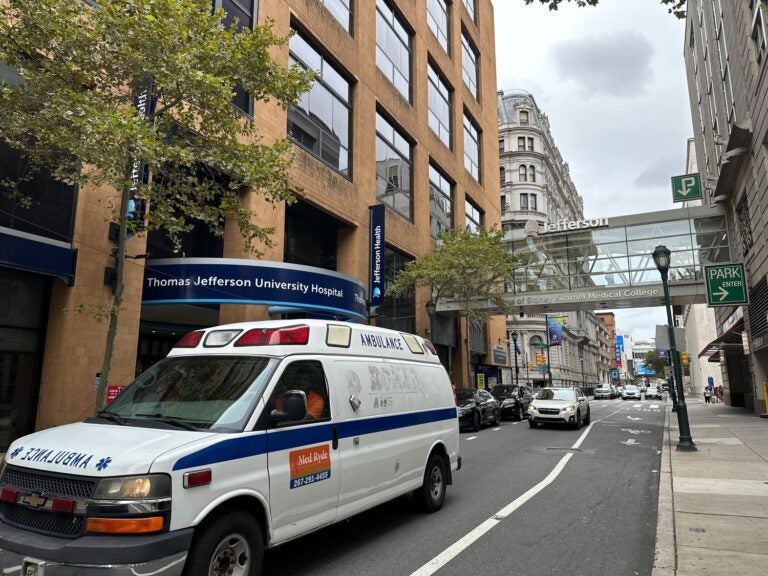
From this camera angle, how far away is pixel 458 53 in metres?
34.9

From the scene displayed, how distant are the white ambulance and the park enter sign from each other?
64.4ft

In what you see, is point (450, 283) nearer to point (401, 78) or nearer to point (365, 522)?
point (401, 78)

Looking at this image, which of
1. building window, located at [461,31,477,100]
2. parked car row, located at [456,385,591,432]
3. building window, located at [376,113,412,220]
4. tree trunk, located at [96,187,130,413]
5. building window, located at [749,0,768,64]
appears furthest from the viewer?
building window, located at [461,31,477,100]

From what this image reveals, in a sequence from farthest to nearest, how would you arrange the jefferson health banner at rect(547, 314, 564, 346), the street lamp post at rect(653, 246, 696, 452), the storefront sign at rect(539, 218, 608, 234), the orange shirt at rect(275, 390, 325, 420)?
the jefferson health banner at rect(547, 314, 564, 346) < the storefront sign at rect(539, 218, 608, 234) < the street lamp post at rect(653, 246, 696, 452) < the orange shirt at rect(275, 390, 325, 420)

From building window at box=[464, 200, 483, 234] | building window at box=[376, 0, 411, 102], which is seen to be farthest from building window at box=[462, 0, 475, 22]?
building window at box=[464, 200, 483, 234]

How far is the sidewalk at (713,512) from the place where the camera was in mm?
4963

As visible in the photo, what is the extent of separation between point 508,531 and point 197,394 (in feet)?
13.0

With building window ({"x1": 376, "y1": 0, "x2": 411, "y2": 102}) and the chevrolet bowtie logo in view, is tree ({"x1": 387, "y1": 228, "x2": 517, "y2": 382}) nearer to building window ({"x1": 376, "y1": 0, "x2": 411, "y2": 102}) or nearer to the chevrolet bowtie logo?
building window ({"x1": 376, "y1": 0, "x2": 411, "y2": 102})

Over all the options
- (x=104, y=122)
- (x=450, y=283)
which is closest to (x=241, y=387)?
(x=104, y=122)

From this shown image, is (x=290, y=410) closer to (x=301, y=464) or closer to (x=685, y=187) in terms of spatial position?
(x=301, y=464)

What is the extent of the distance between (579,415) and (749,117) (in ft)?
38.9

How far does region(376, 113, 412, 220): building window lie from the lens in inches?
976

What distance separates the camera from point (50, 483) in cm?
376

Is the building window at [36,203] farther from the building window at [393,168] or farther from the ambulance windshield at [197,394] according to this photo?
the building window at [393,168]
